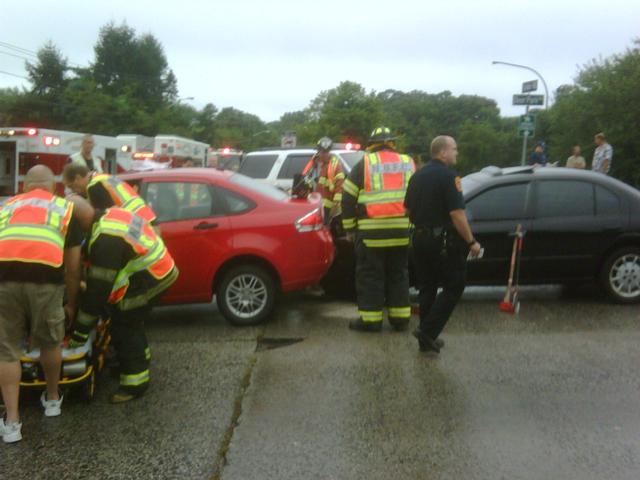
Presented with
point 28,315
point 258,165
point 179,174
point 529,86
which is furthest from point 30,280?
point 529,86

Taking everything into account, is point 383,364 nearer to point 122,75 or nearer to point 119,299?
point 119,299

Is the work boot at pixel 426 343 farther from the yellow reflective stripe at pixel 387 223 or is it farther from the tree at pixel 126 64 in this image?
the tree at pixel 126 64

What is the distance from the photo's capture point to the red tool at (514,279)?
25.8 ft

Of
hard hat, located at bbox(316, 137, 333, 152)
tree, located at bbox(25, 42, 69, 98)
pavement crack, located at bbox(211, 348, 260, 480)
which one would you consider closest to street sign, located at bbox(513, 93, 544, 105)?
hard hat, located at bbox(316, 137, 333, 152)

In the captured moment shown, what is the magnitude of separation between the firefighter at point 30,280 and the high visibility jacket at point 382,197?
2.91 m

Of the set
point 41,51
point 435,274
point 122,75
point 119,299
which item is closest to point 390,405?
point 435,274

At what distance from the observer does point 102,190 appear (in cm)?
567

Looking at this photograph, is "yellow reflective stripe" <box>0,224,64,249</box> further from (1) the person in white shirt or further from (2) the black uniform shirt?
(1) the person in white shirt

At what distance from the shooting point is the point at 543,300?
859 cm

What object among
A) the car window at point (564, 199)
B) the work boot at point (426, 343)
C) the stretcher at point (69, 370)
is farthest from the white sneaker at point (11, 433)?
A: the car window at point (564, 199)

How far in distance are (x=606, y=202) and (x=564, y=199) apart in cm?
45

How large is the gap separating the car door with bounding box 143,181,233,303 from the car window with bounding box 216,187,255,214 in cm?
6

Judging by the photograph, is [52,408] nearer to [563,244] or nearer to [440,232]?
[440,232]

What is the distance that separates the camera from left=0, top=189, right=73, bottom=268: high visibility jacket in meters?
4.69
